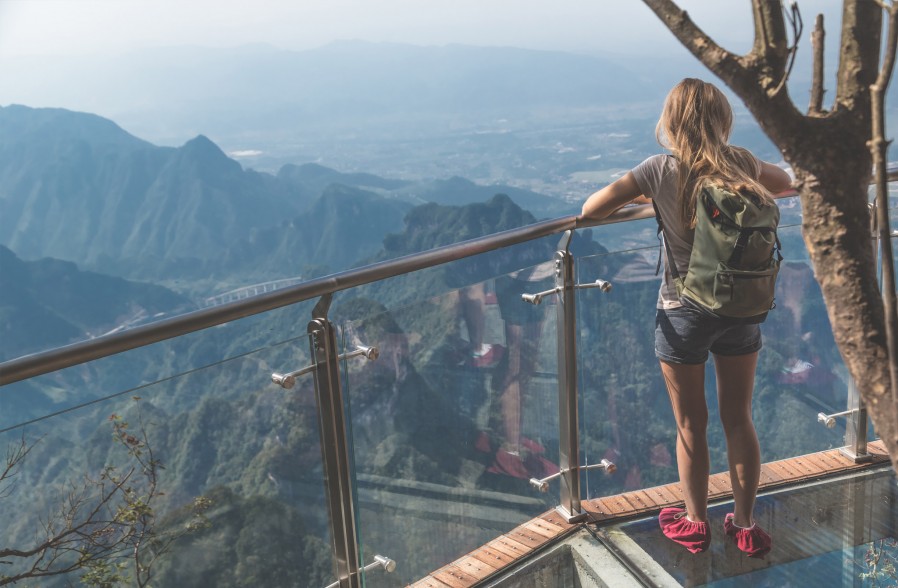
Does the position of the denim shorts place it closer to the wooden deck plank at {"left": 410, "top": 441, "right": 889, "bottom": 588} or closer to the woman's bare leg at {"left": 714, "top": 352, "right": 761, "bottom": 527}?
the woman's bare leg at {"left": 714, "top": 352, "right": 761, "bottom": 527}

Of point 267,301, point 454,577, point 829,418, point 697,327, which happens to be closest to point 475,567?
point 454,577

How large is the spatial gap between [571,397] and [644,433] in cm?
39

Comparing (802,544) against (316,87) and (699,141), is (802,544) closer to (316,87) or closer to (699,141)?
(699,141)

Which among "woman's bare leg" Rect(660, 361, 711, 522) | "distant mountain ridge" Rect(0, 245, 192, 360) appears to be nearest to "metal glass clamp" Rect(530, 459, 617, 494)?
"woman's bare leg" Rect(660, 361, 711, 522)

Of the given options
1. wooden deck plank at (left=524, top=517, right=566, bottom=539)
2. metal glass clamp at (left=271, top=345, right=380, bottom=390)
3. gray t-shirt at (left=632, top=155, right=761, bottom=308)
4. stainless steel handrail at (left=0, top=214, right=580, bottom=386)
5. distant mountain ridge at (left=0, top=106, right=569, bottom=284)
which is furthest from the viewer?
distant mountain ridge at (left=0, top=106, right=569, bottom=284)

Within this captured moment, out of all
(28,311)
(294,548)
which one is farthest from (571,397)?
(28,311)

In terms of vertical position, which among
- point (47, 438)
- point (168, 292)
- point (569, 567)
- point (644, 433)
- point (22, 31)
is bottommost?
point (168, 292)

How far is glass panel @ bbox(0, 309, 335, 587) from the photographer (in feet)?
6.07

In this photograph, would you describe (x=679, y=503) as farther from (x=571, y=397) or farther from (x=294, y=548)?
(x=294, y=548)

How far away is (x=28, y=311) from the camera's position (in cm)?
6119

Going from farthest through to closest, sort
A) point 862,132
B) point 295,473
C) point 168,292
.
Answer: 1. point 168,292
2. point 295,473
3. point 862,132

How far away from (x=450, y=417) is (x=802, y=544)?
51.4 inches

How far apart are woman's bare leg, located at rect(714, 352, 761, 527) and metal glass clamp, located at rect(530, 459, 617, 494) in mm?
491

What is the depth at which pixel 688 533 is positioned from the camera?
8.84 feet
